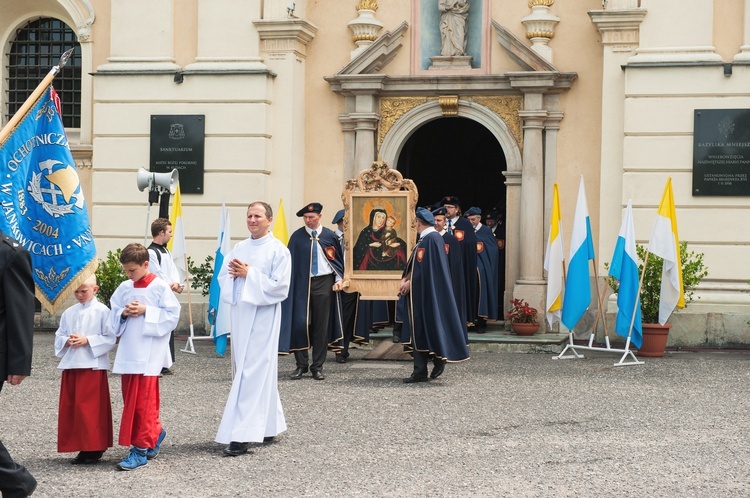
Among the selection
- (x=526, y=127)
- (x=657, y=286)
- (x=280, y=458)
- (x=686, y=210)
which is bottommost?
(x=280, y=458)

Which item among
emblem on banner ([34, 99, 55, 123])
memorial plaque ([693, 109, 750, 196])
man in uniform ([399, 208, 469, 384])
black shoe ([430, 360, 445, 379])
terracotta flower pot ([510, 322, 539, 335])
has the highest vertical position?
memorial plaque ([693, 109, 750, 196])

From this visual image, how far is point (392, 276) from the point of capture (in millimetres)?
13641

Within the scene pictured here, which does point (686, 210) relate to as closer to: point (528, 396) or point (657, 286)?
point (657, 286)

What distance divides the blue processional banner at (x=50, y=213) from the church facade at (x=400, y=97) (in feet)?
28.9

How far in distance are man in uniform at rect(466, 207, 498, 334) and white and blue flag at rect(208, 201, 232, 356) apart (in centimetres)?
379

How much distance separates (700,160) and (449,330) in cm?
499

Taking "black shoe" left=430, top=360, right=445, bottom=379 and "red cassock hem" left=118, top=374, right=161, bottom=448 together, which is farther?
"black shoe" left=430, top=360, right=445, bottom=379

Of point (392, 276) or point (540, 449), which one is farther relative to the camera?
point (392, 276)

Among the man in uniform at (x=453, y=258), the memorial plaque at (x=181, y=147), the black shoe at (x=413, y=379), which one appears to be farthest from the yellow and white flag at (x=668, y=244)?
the memorial plaque at (x=181, y=147)

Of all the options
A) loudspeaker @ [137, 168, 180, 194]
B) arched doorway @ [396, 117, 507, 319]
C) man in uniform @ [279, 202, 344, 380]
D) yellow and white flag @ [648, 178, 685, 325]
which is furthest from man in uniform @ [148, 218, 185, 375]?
arched doorway @ [396, 117, 507, 319]

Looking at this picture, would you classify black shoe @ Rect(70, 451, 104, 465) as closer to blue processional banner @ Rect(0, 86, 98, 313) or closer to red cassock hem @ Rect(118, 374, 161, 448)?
red cassock hem @ Rect(118, 374, 161, 448)

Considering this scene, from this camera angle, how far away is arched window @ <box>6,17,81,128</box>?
18.7 meters

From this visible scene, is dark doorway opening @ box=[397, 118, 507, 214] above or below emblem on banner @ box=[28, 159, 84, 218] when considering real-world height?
above

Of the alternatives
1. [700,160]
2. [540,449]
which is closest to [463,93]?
[700,160]
